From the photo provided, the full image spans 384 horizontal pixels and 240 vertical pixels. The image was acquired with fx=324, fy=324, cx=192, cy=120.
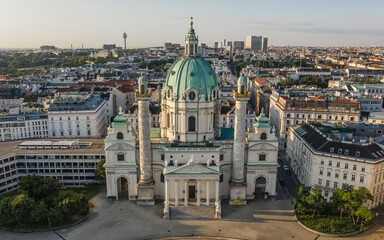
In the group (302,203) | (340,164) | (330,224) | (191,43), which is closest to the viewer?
(330,224)

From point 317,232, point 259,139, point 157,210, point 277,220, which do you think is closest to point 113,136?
point 157,210

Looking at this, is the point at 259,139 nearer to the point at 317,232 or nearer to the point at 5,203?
the point at 317,232

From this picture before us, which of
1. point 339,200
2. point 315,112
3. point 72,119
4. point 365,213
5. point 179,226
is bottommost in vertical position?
point 179,226

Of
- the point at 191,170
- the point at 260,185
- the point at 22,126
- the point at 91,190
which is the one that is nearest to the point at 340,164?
the point at 260,185

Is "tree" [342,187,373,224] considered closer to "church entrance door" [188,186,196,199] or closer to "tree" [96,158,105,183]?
"church entrance door" [188,186,196,199]

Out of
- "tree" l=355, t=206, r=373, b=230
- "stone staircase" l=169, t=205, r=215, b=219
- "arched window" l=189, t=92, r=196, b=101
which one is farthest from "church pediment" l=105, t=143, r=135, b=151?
"tree" l=355, t=206, r=373, b=230

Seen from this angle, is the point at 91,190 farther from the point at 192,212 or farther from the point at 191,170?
the point at 191,170

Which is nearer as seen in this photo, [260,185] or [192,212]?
[192,212]
